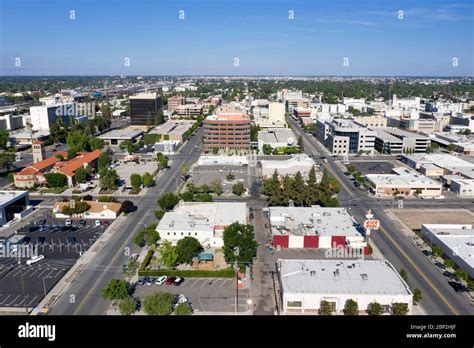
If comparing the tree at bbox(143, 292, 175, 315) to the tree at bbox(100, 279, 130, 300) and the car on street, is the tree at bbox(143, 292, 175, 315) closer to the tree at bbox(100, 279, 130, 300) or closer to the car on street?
the tree at bbox(100, 279, 130, 300)

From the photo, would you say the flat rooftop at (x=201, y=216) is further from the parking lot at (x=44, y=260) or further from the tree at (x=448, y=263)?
the tree at (x=448, y=263)

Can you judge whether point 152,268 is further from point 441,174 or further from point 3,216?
point 441,174

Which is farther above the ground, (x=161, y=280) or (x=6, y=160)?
(x=6, y=160)

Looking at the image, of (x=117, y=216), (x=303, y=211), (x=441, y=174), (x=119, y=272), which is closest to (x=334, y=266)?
(x=303, y=211)

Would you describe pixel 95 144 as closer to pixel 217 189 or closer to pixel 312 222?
pixel 217 189

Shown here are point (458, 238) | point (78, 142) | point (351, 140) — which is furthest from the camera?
point (351, 140)

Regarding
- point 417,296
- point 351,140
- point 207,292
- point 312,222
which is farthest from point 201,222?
point 351,140
